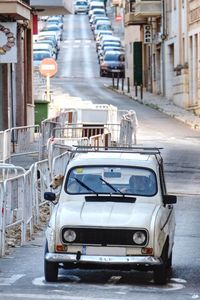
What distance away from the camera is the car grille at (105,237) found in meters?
13.8

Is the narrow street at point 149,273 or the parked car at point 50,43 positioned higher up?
the parked car at point 50,43

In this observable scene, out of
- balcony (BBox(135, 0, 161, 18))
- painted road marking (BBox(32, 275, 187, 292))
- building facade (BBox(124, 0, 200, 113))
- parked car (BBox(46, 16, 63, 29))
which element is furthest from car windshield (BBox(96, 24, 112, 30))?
painted road marking (BBox(32, 275, 187, 292))

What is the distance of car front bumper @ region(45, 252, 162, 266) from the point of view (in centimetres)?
1372

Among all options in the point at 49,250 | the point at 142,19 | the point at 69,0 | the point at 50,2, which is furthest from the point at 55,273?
the point at 142,19

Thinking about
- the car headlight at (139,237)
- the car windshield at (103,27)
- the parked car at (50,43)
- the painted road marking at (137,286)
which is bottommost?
the painted road marking at (137,286)

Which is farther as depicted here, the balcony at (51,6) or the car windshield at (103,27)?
the car windshield at (103,27)

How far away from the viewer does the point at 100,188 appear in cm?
1483

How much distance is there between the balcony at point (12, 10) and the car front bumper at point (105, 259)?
2093 cm

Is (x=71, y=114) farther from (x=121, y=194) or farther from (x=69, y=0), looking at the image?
→ (x=121, y=194)

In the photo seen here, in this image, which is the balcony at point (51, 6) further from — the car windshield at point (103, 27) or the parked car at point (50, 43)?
the car windshield at point (103, 27)

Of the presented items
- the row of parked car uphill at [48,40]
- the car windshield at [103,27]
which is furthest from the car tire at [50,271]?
the car windshield at [103,27]

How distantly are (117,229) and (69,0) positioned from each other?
31.9m

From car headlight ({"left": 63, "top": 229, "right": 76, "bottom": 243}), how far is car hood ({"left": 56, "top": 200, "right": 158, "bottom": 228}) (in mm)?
92

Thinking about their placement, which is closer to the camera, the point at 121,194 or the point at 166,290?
the point at 166,290
